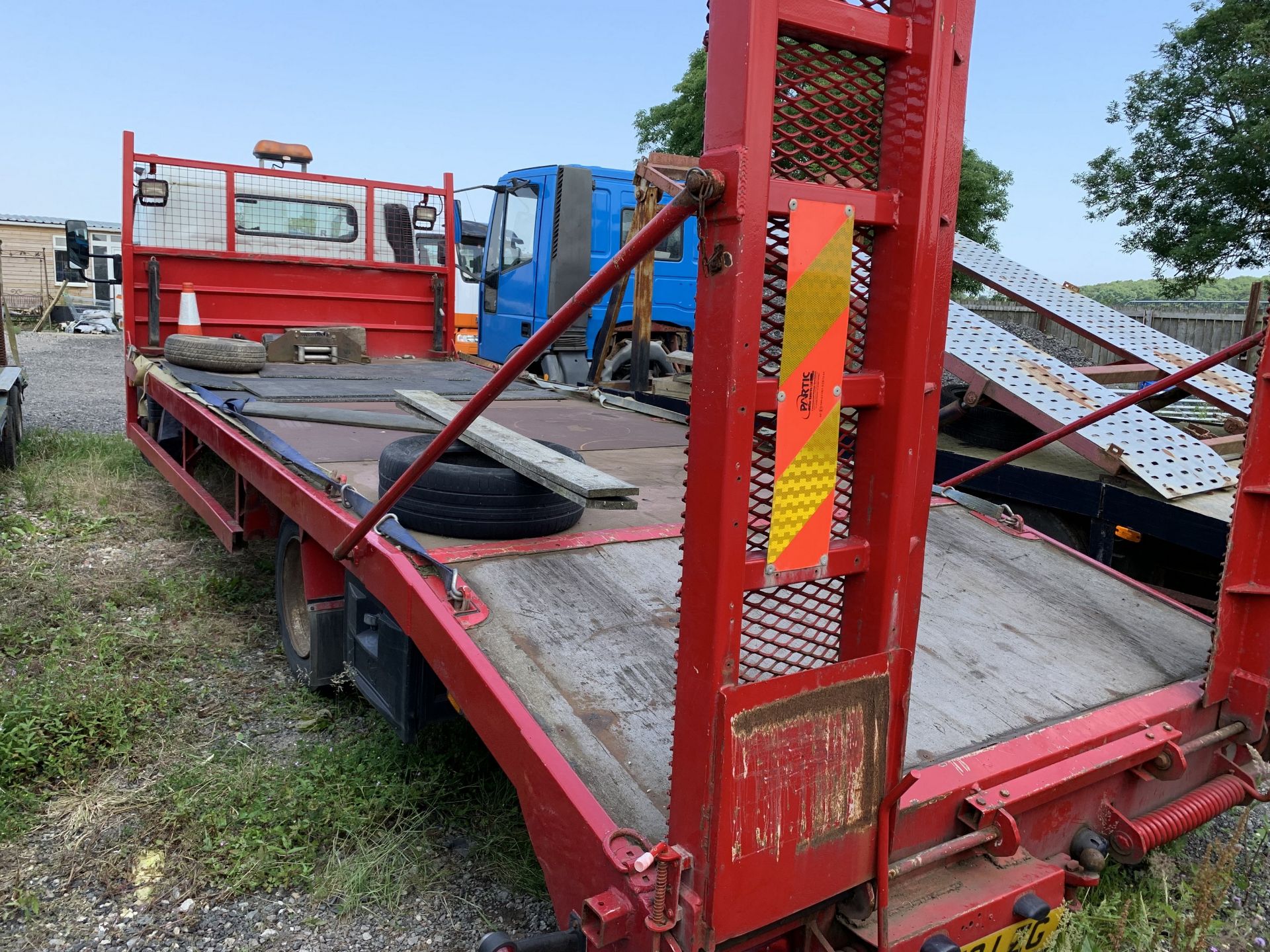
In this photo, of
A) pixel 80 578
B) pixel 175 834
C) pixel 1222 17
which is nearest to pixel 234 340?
pixel 80 578

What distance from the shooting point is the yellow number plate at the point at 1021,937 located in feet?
6.52

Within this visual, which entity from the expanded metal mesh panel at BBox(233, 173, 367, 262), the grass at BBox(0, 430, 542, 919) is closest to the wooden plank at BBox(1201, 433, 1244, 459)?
the grass at BBox(0, 430, 542, 919)

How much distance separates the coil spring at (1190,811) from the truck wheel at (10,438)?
25.4 ft

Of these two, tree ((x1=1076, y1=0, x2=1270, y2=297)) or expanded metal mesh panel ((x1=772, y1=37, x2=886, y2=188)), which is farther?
tree ((x1=1076, y1=0, x2=1270, y2=297))

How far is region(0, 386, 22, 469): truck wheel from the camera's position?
722cm

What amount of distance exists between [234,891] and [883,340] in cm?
228

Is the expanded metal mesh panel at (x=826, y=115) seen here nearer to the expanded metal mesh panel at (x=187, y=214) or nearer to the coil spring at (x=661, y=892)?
the coil spring at (x=661, y=892)

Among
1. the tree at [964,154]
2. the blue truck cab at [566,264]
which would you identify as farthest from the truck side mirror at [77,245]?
the tree at [964,154]

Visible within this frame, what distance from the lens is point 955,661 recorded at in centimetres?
265

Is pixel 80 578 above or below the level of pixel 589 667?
below

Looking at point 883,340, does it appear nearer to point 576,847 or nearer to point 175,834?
point 576,847

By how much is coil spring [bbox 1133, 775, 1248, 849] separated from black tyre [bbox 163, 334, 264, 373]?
5547 mm

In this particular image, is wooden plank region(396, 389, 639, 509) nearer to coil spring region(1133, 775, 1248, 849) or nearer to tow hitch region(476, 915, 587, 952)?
tow hitch region(476, 915, 587, 952)

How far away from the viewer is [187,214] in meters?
6.91
